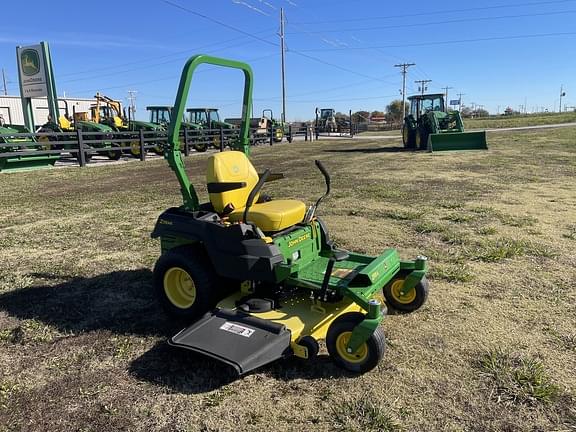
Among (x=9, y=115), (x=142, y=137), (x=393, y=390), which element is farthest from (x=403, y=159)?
(x=9, y=115)

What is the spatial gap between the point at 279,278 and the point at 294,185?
23.1 ft

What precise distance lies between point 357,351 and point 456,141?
1630 cm

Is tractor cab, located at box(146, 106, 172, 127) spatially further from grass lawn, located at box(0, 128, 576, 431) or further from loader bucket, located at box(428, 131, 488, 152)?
grass lawn, located at box(0, 128, 576, 431)

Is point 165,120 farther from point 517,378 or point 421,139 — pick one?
point 517,378

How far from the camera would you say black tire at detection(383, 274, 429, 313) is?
345cm

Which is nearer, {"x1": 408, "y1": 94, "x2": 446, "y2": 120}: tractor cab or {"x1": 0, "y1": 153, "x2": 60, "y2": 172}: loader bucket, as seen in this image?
{"x1": 0, "y1": 153, "x2": 60, "y2": 172}: loader bucket

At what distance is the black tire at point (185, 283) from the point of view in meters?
3.32

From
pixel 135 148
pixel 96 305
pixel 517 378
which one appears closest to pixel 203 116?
pixel 135 148

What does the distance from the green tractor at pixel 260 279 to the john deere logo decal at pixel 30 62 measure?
17606mm

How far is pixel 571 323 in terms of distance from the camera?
325cm

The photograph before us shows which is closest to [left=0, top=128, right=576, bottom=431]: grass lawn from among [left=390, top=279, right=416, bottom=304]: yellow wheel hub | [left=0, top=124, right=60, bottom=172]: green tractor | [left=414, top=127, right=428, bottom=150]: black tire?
[left=390, top=279, right=416, bottom=304]: yellow wheel hub

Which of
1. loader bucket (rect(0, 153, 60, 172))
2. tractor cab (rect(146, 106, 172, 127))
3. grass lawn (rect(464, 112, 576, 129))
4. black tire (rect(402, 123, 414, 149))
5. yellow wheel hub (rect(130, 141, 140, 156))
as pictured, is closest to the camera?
loader bucket (rect(0, 153, 60, 172))

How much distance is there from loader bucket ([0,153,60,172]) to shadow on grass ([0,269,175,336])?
10703 mm

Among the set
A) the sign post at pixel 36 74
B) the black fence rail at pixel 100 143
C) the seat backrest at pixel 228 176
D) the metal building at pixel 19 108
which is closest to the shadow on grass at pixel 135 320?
the seat backrest at pixel 228 176
